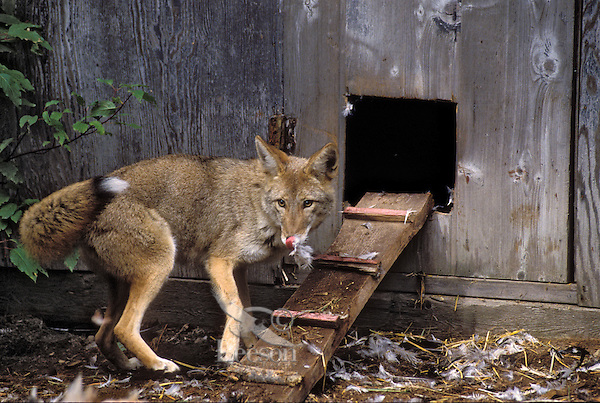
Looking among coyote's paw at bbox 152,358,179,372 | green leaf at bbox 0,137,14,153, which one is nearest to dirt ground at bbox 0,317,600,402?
coyote's paw at bbox 152,358,179,372

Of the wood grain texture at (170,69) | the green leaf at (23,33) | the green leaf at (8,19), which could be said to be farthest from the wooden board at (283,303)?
the green leaf at (8,19)

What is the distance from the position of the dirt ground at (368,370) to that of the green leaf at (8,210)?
0.98 meters

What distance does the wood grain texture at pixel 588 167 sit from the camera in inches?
164

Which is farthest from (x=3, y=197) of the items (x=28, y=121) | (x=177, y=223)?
(x=177, y=223)


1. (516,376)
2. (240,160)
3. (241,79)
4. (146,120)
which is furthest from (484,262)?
(146,120)

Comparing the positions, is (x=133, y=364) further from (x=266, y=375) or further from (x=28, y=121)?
(x=28, y=121)

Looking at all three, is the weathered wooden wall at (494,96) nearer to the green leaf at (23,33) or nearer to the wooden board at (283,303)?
the wooden board at (283,303)

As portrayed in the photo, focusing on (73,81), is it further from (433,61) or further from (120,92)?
(433,61)

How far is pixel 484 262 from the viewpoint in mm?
4672

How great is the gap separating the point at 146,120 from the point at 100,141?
457 mm

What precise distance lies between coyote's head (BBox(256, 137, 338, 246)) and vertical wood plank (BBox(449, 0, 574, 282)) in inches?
42.7

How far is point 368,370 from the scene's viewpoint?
163 inches

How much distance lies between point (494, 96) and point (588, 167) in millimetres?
844

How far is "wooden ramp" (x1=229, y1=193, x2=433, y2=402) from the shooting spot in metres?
3.21
